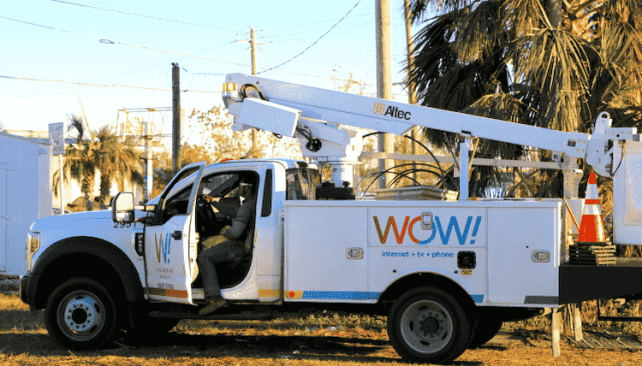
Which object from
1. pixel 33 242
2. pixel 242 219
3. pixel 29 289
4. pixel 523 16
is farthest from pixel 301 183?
pixel 523 16

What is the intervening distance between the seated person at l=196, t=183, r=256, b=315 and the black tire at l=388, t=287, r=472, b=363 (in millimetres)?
1761

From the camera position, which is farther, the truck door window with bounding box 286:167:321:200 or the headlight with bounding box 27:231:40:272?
the headlight with bounding box 27:231:40:272

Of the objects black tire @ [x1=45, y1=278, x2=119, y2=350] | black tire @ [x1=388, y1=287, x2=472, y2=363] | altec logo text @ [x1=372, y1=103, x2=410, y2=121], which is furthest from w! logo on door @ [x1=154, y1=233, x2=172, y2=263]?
altec logo text @ [x1=372, y1=103, x2=410, y2=121]

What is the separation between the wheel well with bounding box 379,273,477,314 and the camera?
6770 mm

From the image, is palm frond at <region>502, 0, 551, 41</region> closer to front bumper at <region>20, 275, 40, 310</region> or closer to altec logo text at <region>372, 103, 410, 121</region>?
altec logo text at <region>372, 103, 410, 121</region>

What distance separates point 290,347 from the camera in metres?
8.09

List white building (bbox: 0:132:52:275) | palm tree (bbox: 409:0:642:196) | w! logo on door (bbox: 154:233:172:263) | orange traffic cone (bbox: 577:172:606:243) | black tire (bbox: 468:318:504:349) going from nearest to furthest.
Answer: orange traffic cone (bbox: 577:172:606:243) < w! logo on door (bbox: 154:233:172:263) < black tire (bbox: 468:318:504:349) < palm tree (bbox: 409:0:642:196) < white building (bbox: 0:132:52:275)

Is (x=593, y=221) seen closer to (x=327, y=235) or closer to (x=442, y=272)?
(x=442, y=272)

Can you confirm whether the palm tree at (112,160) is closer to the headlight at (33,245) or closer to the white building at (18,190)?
the white building at (18,190)

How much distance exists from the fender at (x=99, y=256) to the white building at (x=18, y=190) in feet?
24.6

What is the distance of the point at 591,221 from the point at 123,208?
462cm

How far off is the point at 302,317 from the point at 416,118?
3766mm

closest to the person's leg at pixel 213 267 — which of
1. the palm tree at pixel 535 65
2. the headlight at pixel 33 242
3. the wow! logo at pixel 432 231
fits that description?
the wow! logo at pixel 432 231

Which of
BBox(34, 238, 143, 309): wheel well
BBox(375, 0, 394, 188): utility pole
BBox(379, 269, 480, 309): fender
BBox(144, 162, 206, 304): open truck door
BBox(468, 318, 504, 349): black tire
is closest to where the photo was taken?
BBox(379, 269, 480, 309): fender
